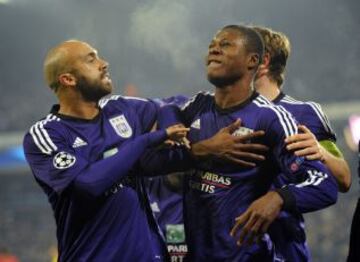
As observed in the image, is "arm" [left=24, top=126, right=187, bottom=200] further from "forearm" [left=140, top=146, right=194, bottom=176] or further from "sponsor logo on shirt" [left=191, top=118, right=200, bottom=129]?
"sponsor logo on shirt" [left=191, top=118, right=200, bottom=129]

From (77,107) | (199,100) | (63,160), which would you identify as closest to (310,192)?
(199,100)

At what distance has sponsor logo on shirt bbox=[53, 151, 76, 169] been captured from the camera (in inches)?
126

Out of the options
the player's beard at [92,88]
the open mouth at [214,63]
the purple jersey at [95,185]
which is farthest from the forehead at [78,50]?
the open mouth at [214,63]

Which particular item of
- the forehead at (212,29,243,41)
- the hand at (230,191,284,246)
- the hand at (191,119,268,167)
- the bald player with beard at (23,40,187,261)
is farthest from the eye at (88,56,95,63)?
the hand at (230,191,284,246)

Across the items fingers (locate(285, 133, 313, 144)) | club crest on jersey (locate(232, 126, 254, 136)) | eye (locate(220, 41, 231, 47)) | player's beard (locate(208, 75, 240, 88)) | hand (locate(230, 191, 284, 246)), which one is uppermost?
eye (locate(220, 41, 231, 47))

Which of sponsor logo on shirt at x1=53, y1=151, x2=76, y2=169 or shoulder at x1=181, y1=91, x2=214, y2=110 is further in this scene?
shoulder at x1=181, y1=91, x2=214, y2=110

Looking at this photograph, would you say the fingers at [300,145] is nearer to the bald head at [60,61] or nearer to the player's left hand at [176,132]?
the player's left hand at [176,132]

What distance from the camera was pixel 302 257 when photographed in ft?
12.2

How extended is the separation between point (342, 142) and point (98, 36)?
8277 millimetres

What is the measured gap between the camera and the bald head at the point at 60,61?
3.56 metres

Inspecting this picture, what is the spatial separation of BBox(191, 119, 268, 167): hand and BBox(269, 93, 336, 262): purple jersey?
1.02 feet

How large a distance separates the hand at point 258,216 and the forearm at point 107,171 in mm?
623

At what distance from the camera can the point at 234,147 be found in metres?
3.24

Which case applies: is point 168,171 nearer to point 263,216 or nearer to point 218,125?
point 218,125
